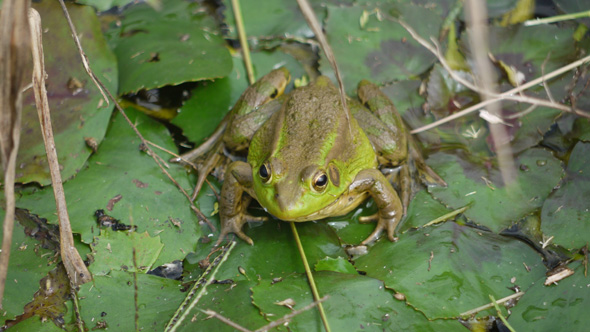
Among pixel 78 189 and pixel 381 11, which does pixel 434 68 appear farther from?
pixel 78 189

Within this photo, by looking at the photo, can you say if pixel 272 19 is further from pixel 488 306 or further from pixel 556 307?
pixel 556 307

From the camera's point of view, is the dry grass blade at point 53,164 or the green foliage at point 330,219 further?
the green foliage at point 330,219

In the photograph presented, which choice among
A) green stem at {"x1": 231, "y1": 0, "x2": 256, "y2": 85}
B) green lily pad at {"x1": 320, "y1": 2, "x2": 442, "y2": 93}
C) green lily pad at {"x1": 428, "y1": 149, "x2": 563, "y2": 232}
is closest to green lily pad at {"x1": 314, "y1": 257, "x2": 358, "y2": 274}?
green lily pad at {"x1": 428, "y1": 149, "x2": 563, "y2": 232}

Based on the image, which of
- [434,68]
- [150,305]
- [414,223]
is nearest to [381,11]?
[434,68]

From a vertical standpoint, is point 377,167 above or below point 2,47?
below

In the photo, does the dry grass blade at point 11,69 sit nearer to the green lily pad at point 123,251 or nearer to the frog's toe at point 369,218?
the green lily pad at point 123,251

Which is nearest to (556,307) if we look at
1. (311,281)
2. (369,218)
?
(369,218)

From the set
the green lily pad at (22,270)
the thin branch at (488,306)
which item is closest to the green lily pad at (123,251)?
the green lily pad at (22,270)
